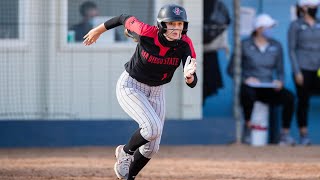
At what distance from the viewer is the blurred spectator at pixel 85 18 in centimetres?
1292

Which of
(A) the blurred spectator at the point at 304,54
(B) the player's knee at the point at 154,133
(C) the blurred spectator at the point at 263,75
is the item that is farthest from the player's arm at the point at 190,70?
(A) the blurred spectator at the point at 304,54

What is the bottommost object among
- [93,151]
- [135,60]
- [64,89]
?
[93,151]

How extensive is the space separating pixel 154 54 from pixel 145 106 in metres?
0.51

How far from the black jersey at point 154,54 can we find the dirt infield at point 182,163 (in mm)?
1642

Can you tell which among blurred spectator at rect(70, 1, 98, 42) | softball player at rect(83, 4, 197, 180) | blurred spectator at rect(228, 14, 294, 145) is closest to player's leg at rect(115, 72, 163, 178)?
softball player at rect(83, 4, 197, 180)

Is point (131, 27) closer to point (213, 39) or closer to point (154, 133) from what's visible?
point (154, 133)

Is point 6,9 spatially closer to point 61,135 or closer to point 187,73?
point 61,135

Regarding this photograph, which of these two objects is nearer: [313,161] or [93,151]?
[313,161]

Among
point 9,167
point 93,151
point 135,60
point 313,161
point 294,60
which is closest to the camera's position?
point 135,60

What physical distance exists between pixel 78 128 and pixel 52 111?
1.56ft

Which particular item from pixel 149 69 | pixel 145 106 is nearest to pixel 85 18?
pixel 149 69

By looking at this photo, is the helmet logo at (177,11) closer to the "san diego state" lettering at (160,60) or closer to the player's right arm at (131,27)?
the player's right arm at (131,27)

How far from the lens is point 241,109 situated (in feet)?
44.1

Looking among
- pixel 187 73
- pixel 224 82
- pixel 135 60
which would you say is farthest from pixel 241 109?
pixel 187 73
